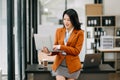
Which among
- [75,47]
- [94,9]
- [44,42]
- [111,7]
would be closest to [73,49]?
[75,47]

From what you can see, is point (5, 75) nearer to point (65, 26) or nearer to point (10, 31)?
point (10, 31)

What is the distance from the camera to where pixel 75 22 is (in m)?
3.12

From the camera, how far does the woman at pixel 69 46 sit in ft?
10.1

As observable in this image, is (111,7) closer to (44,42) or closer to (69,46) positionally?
(44,42)

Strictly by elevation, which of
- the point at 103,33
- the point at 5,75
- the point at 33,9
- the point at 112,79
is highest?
the point at 33,9

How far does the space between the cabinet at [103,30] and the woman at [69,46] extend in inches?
177

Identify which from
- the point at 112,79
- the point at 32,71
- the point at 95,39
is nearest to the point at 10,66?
the point at 32,71

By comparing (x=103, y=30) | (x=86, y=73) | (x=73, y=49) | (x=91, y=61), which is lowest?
(x=86, y=73)

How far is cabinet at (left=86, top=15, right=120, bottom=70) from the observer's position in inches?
301

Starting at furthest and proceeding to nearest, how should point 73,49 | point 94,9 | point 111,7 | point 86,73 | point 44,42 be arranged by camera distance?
1. point 111,7
2. point 94,9
3. point 86,73
4. point 44,42
5. point 73,49

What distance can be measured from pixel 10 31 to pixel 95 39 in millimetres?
4474

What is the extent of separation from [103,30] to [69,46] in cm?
497

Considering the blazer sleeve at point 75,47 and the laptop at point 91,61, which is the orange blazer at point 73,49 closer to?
the blazer sleeve at point 75,47

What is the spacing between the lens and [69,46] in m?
3.11
